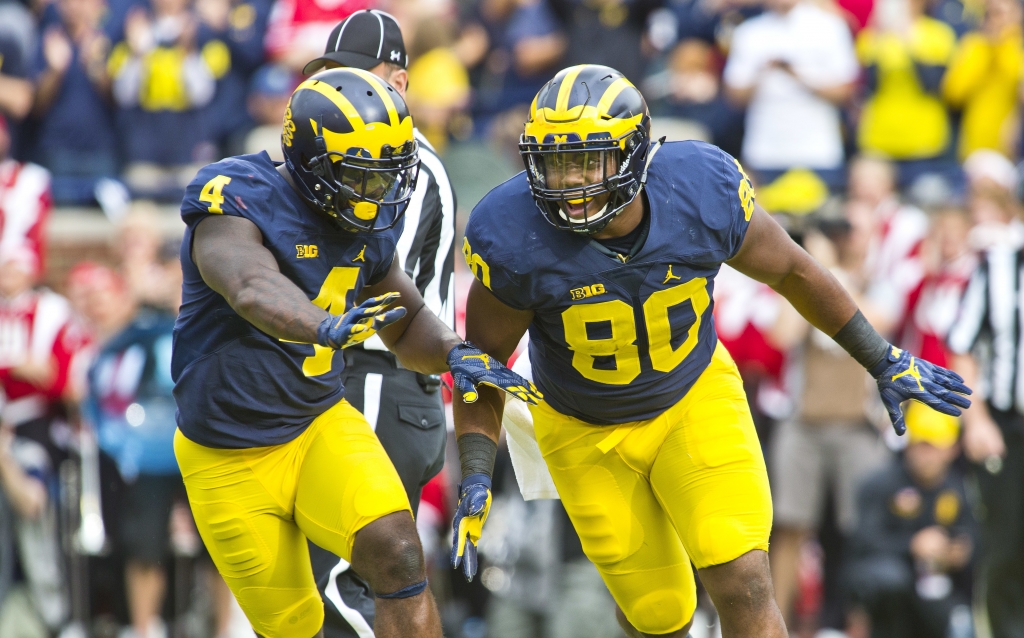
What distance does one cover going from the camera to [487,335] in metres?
4.04

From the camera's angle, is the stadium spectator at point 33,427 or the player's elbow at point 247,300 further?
the stadium spectator at point 33,427

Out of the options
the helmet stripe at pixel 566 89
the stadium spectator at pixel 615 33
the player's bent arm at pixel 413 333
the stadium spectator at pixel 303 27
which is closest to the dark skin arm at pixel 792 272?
the helmet stripe at pixel 566 89

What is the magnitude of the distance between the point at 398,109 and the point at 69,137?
19.8 feet

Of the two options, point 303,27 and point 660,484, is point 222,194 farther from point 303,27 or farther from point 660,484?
point 303,27

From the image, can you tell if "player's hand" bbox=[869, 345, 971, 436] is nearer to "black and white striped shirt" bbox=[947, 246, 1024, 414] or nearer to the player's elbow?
the player's elbow

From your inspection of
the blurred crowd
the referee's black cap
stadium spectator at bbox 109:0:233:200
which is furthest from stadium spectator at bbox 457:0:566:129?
the referee's black cap

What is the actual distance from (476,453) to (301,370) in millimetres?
576

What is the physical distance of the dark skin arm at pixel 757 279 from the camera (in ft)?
13.2

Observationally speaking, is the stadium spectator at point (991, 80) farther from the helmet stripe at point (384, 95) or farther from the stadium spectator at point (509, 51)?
the helmet stripe at point (384, 95)

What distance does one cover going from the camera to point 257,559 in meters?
3.96

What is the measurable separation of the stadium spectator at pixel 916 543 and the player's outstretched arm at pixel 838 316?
8.66 feet

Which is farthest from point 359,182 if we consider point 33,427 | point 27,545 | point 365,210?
point 27,545

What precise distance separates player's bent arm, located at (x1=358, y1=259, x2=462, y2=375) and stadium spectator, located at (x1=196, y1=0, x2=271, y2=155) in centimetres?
534

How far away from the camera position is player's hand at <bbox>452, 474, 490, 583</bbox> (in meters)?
3.82
